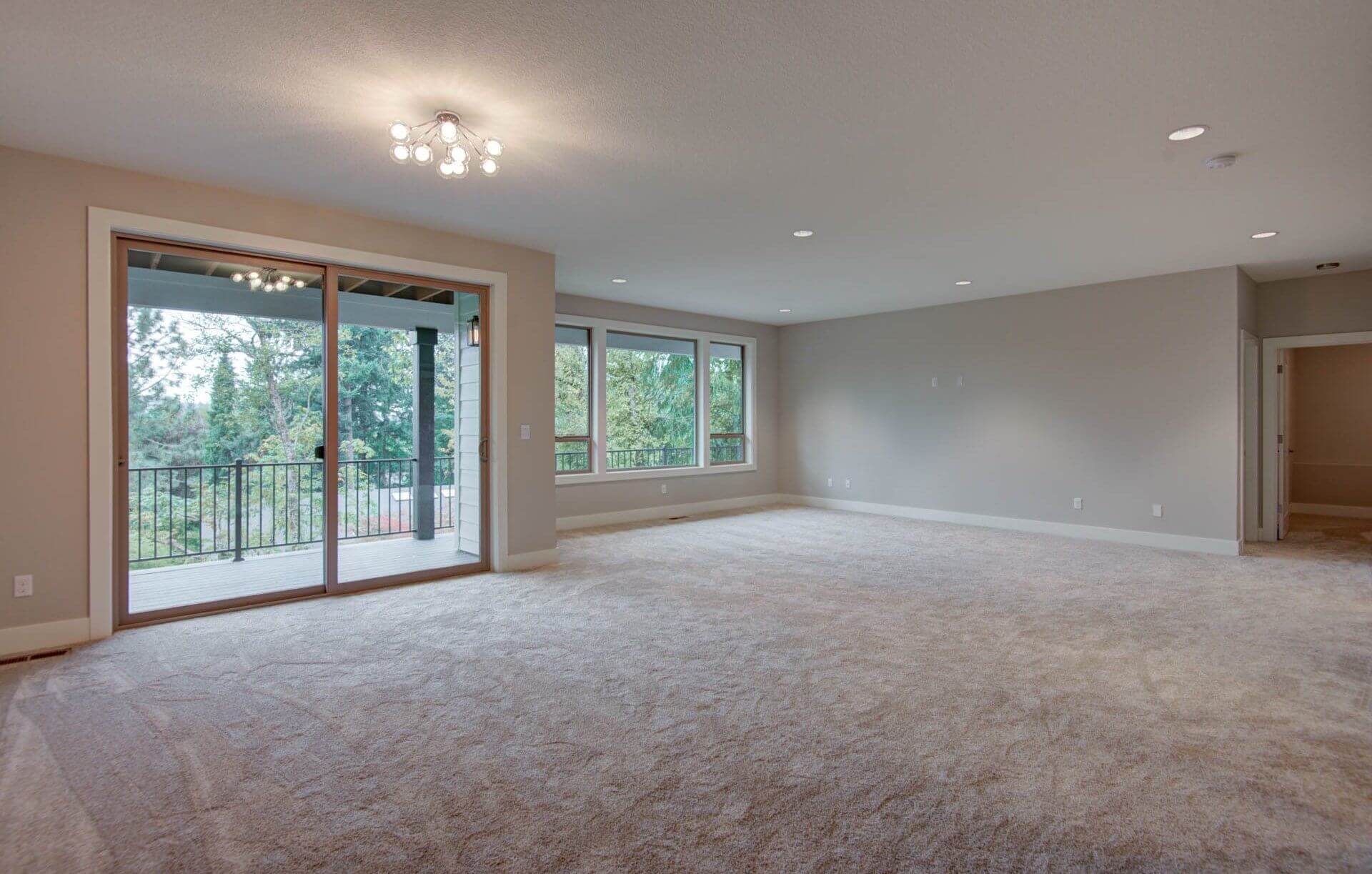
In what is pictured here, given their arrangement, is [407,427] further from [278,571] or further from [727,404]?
[727,404]

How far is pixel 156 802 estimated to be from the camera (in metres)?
2.12

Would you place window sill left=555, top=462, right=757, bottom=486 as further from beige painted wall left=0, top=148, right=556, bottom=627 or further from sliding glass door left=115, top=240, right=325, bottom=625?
beige painted wall left=0, top=148, right=556, bottom=627

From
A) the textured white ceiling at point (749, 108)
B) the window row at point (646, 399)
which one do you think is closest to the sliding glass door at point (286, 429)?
the textured white ceiling at point (749, 108)

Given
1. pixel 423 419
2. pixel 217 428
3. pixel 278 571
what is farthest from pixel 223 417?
pixel 423 419

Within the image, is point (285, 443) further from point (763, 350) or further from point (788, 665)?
point (763, 350)

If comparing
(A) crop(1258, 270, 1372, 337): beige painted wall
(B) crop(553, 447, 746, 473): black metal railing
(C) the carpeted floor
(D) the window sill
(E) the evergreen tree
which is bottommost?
(C) the carpeted floor

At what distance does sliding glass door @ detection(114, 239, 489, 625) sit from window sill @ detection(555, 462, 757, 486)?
223cm

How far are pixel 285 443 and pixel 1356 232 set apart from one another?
793 centimetres

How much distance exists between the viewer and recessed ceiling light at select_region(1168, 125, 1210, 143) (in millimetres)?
3158

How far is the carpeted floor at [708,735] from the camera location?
192cm

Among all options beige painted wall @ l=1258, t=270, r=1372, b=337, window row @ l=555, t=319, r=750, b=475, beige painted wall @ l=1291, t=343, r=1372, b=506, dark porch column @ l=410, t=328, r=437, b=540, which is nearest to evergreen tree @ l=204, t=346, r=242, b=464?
dark porch column @ l=410, t=328, r=437, b=540

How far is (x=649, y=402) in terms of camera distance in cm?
845

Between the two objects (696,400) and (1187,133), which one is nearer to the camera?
(1187,133)

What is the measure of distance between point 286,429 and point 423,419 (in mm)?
924
